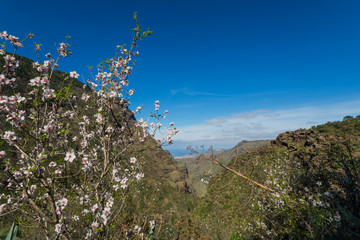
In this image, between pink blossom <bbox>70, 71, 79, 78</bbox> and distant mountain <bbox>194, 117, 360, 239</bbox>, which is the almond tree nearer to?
pink blossom <bbox>70, 71, 79, 78</bbox>

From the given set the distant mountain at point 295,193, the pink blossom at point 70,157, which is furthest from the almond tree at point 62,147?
the distant mountain at point 295,193

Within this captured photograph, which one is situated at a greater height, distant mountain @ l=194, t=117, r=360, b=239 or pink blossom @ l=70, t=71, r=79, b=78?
pink blossom @ l=70, t=71, r=79, b=78

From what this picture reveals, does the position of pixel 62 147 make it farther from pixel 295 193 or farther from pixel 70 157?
pixel 295 193

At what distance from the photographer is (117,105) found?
18.9 ft

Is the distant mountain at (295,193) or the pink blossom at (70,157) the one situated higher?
the pink blossom at (70,157)

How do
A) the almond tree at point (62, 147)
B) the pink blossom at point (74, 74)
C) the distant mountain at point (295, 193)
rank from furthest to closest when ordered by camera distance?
the pink blossom at point (74, 74) → the almond tree at point (62, 147) → the distant mountain at point (295, 193)

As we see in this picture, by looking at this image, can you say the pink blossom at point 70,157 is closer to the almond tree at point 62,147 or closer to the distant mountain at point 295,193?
the almond tree at point 62,147


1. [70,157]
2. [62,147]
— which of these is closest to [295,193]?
[70,157]

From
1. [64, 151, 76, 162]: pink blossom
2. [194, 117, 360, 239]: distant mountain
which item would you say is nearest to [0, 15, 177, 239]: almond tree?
[64, 151, 76, 162]: pink blossom

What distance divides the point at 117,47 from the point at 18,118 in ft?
10.9

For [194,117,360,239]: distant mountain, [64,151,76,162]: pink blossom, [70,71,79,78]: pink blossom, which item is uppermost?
[70,71,79,78]: pink blossom

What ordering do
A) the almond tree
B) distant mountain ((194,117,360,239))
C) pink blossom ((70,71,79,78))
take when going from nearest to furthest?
distant mountain ((194,117,360,239))
the almond tree
pink blossom ((70,71,79,78))

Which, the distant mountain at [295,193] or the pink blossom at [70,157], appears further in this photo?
the pink blossom at [70,157]

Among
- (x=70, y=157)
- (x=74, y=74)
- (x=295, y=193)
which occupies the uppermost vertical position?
(x=74, y=74)
